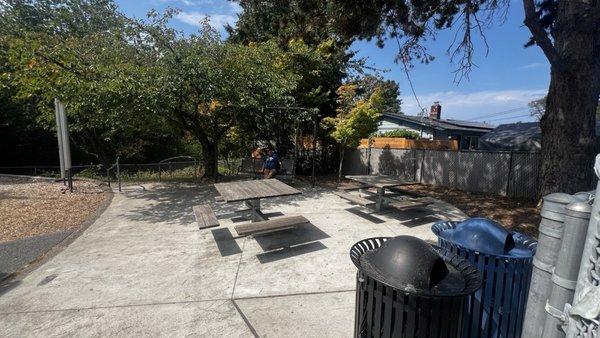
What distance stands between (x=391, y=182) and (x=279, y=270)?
153 inches

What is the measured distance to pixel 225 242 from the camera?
5066mm

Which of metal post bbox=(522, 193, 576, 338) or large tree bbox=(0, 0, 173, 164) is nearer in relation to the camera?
metal post bbox=(522, 193, 576, 338)

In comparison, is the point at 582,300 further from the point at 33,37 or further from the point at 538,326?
the point at 33,37

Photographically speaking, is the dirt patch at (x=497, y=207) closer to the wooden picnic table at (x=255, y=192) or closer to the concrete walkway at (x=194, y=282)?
the concrete walkway at (x=194, y=282)

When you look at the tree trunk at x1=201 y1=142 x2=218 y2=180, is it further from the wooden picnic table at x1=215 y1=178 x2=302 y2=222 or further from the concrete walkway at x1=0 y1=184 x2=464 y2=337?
the wooden picnic table at x1=215 y1=178 x2=302 y2=222

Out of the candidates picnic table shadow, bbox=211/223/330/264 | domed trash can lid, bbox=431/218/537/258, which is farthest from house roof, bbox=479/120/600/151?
domed trash can lid, bbox=431/218/537/258

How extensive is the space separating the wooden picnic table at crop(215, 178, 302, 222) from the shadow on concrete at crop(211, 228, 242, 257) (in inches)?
22.8

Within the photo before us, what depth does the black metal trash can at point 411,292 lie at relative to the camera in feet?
5.34

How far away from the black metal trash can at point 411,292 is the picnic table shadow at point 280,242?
2703mm

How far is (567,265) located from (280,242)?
4059mm

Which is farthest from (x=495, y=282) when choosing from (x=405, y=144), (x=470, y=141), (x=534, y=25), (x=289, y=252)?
(x=470, y=141)

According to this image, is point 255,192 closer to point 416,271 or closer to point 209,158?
point 416,271

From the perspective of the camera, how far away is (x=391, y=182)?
6938mm

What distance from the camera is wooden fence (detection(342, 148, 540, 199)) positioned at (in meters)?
8.70
